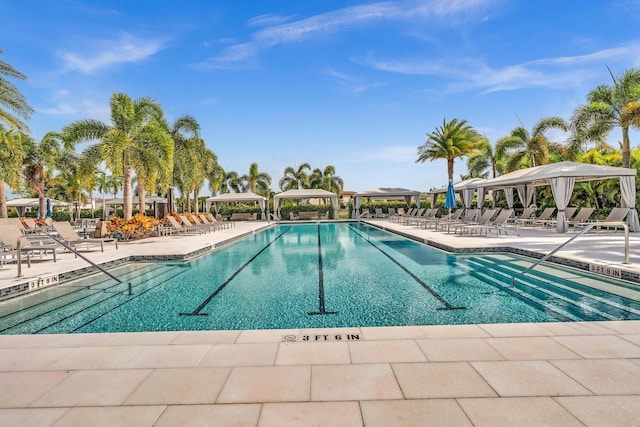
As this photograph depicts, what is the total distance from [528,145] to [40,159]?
30.6 meters

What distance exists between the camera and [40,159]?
23.2 m

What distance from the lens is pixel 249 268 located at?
823 centimetres

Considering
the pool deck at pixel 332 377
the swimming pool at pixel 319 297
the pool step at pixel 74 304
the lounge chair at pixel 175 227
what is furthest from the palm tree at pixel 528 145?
the pool step at pixel 74 304

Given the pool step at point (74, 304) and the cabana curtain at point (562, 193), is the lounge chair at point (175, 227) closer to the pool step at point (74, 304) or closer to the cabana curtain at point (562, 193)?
the pool step at point (74, 304)

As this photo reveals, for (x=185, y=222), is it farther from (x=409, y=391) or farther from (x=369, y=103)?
(x=409, y=391)

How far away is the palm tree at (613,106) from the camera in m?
14.1

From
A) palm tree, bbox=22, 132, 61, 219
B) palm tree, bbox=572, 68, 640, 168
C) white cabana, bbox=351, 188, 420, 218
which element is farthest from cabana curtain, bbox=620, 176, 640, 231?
palm tree, bbox=22, 132, 61, 219

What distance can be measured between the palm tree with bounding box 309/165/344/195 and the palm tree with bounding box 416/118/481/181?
58.4ft

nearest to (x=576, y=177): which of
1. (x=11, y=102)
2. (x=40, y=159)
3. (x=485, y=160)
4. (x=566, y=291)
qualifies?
(x=566, y=291)

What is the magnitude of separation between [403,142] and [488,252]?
19.3 meters

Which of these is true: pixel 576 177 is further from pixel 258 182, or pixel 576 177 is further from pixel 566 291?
pixel 258 182

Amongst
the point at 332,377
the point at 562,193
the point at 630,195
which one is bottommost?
the point at 332,377

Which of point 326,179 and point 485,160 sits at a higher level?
point 485,160

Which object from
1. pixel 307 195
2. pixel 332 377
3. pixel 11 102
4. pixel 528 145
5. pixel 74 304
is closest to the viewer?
pixel 332 377
